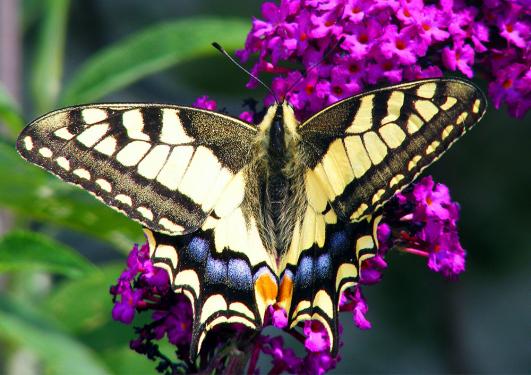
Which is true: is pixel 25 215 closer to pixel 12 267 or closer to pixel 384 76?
pixel 12 267

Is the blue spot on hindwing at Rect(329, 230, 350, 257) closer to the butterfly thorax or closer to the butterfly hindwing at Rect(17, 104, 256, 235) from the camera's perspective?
the butterfly thorax

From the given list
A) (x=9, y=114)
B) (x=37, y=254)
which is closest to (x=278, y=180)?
(x=37, y=254)

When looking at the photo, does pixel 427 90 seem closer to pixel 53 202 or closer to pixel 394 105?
pixel 394 105

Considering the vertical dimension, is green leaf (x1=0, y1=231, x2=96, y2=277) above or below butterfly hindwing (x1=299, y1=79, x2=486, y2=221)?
below

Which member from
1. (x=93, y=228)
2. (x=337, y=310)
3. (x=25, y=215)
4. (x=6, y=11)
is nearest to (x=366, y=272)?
(x=337, y=310)

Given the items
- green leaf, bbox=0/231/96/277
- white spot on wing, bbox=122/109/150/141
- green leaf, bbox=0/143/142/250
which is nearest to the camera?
white spot on wing, bbox=122/109/150/141

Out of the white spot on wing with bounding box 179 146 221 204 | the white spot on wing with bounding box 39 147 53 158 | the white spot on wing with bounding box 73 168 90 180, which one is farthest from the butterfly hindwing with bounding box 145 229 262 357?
the white spot on wing with bounding box 39 147 53 158
